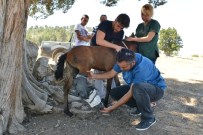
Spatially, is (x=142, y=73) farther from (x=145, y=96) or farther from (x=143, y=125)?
(x=143, y=125)

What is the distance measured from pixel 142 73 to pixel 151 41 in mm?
1450

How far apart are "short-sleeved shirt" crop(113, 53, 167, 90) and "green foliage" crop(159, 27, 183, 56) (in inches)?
917

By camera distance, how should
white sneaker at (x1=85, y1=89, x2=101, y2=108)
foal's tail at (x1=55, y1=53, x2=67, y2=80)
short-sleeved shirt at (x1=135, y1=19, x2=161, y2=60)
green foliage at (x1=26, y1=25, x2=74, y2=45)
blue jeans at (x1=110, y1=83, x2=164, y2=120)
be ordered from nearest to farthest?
blue jeans at (x1=110, y1=83, x2=164, y2=120), foal's tail at (x1=55, y1=53, x2=67, y2=80), white sneaker at (x1=85, y1=89, x2=101, y2=108), short-sleeved shirt at (x1=135, y1=19, x2=161, y2=60), green foliage at (x1=26, y1=25, x2=74, y2=45)

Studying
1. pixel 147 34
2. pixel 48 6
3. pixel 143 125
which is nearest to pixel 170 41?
pixel 48 6

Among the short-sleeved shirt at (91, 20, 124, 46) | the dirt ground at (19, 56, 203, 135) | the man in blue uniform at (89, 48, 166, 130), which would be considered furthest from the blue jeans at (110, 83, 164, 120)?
the short-sleeved shirt at (91, 20, 124, 46)

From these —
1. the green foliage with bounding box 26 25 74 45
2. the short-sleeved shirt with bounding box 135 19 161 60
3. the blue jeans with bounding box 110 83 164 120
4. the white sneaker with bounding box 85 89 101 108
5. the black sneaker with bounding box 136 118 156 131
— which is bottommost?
the green foliage with bounding box 26 25 74 45

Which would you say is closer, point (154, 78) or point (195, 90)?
point (154, 78)

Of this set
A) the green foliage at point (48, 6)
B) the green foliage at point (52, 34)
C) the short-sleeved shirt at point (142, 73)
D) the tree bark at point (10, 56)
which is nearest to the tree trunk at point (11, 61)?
the tree bark at point (10, 56)

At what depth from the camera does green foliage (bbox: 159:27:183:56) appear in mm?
28594

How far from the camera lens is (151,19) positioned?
6.63 m

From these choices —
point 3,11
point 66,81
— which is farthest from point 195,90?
point 3,11

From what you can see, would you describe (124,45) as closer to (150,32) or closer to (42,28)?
(150,32)

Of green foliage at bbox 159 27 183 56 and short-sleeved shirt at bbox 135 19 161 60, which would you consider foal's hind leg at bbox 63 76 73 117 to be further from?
green foliage at bbox 159 27 183 56

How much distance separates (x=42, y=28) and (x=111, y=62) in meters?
55.0
